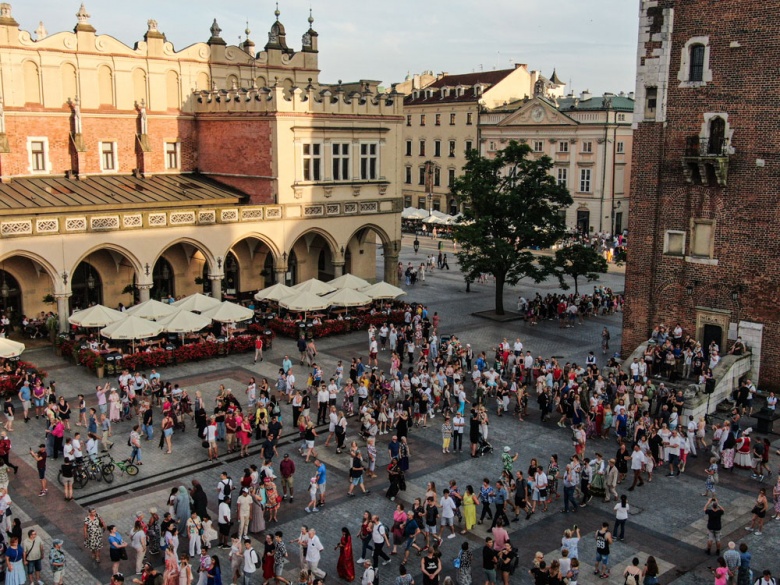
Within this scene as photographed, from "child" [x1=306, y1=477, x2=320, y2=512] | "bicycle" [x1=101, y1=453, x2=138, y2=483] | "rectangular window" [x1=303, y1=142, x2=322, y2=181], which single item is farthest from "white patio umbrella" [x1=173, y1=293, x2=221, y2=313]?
"child" [x1=306, y1=477, x2=320, y2=512]

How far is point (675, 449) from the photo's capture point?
22.9 m

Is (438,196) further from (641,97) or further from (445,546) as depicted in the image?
(445,546)

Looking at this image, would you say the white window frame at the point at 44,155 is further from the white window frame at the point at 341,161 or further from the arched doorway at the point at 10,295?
the white window frame at the point at 341,161

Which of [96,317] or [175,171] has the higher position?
[175,171]

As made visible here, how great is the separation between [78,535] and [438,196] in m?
69.5

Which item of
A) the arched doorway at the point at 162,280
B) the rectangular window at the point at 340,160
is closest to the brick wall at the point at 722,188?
the rectangular window at the point at 340,160

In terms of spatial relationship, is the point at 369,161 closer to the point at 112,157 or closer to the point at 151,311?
the point at 112,157

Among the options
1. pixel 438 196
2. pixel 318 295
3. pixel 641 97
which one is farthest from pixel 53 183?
pixel 438 196

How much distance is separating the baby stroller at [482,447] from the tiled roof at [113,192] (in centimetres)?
2242

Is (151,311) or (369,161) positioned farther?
(369,161)

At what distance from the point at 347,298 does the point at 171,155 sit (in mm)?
14401

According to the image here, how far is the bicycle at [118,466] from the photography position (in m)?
22.2

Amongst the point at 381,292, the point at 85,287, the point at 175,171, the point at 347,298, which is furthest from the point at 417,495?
the point at 175,171

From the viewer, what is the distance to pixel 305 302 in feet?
124
